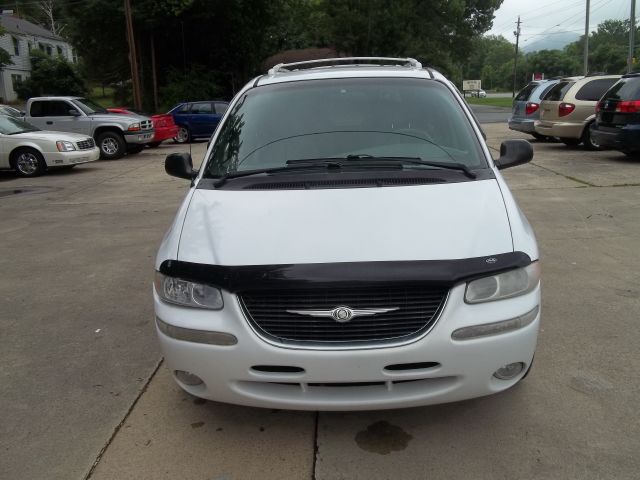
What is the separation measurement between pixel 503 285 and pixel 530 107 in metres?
14.5

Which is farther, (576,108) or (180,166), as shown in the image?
(576,108)

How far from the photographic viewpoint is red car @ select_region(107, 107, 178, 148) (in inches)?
714

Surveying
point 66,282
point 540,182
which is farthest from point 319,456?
point 540,182

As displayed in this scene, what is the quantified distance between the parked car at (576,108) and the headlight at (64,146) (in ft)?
37.4

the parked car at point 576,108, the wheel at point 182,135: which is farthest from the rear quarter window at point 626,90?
the wheel at point 182,135

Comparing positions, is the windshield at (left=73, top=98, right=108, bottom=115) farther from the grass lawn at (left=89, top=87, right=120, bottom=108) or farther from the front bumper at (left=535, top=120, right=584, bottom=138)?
the grass lawn at (left=89, top=87, right=120, bottom=108)

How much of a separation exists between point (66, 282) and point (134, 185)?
6467mm

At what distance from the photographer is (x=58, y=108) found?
16578 millimetres

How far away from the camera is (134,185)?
11656mm

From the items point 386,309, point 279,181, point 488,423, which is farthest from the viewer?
point 279,181

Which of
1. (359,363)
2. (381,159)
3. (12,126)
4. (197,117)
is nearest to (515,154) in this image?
(381,159)

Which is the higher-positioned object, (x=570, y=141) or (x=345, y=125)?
(x=345, y=125)

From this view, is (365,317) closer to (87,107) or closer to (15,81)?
(87,107)

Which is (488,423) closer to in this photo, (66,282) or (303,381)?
(303,381)
